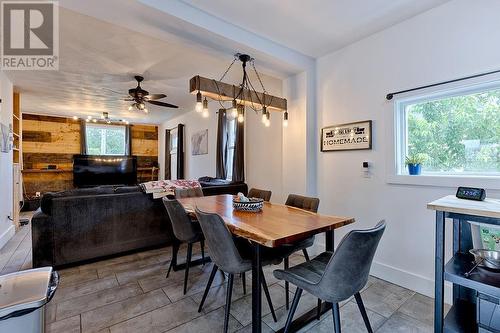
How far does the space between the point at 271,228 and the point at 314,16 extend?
2.05 metres

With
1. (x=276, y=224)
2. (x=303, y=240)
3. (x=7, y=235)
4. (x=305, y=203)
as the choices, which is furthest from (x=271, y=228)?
(x=7, y=235)

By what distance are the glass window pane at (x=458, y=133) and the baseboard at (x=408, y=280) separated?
1038 millimetres

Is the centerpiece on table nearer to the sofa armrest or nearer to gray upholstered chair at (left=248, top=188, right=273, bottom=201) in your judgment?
gray upholstered chair at (left=248, top=188, right=273, bottom=201)

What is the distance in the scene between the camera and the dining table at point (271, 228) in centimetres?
154

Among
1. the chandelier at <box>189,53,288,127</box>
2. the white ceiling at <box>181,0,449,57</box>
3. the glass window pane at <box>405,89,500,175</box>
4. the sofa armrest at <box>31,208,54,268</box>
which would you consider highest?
the white ceiling at <box>181,0,449,57</box>

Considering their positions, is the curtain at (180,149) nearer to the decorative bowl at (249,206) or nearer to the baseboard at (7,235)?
the baseboard at (7,235)

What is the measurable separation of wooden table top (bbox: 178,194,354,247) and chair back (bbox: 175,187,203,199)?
1110mm

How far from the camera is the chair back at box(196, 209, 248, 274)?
5.33ft

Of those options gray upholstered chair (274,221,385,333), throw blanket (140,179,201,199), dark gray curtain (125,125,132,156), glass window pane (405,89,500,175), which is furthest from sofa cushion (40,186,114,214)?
dark gray curtain (125,125,132,156)

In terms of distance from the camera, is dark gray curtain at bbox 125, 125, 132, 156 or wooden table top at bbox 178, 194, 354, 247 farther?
dark gray curtain at bbox 125, 125, 132, 156

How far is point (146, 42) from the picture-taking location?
2.97 meters

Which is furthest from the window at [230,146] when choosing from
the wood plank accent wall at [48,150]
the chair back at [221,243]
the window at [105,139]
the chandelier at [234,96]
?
the wood plank accent wall at [48,150]

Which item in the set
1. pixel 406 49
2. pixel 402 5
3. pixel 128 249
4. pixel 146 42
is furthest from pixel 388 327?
pixel 146 42

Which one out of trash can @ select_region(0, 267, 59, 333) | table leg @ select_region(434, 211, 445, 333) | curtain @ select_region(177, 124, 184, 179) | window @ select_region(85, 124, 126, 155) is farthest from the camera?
window @ select_region(85, 124, 126, 155)
